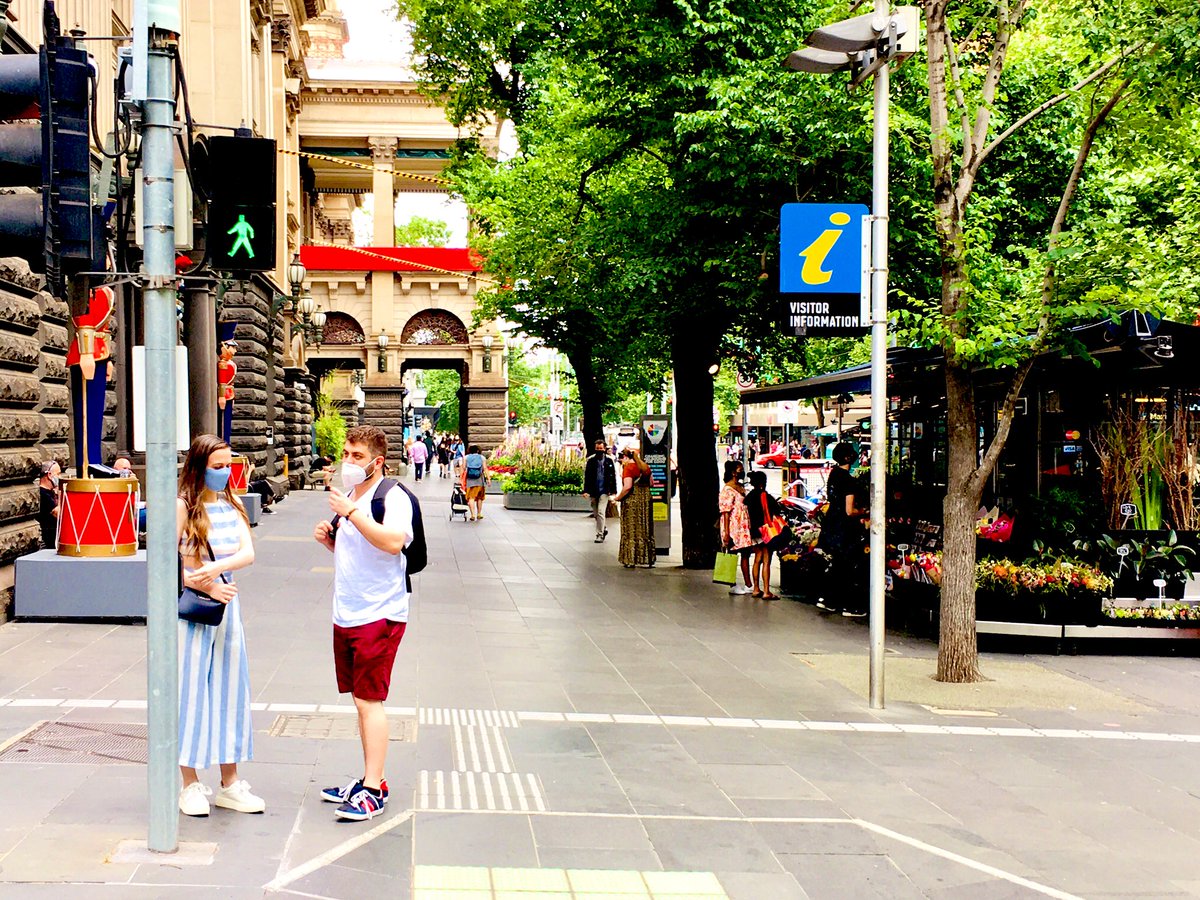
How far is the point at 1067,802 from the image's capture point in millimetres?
6961

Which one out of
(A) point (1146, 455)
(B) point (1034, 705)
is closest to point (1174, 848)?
(B) point (1034, 705)

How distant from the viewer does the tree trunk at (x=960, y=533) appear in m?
10.6

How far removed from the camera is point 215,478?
19.3 feet

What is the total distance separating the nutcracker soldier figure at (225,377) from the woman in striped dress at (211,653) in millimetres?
19721

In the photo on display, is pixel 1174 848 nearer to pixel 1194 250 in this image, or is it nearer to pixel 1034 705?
pixel 1034 705

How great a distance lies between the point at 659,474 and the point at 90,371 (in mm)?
10677

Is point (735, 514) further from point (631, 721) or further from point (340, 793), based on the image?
point (340, 793)

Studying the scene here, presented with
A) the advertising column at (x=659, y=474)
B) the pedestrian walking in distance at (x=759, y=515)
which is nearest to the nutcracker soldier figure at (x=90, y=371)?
the pedestrian walking in distance at (x=759, y=515)

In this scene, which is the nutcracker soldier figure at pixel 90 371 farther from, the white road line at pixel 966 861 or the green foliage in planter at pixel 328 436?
the green foliage in planter at pixel 328 436

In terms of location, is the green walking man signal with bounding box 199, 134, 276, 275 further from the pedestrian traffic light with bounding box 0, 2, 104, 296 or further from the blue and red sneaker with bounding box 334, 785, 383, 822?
the blue and red sneaker with bounding box 334, 785, 383, 822

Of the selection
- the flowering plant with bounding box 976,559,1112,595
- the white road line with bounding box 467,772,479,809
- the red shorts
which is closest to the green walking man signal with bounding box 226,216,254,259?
the red shorts

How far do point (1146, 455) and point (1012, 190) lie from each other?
4.01 meters

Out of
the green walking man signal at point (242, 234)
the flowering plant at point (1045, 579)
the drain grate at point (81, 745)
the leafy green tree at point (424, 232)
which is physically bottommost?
the drain grate at point (81, 745)

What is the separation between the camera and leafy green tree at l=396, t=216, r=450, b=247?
90875mm
